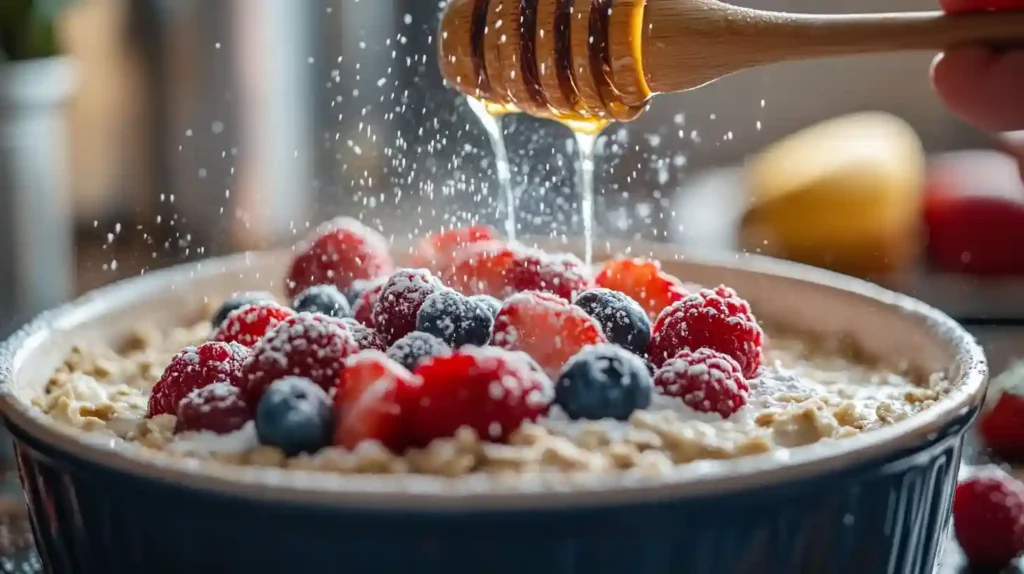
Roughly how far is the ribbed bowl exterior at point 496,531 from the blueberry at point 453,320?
28 centimetres

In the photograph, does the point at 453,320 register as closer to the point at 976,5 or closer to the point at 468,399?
the point at 468,399

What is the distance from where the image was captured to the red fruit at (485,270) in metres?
1.05

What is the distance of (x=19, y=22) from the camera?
5.16 ft

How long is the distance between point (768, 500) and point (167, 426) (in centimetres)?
40

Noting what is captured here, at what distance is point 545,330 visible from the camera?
0.83m

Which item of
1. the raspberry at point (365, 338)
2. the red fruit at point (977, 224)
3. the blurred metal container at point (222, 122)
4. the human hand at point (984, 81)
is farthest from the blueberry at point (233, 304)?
the blurred metal container at point (222, 122)

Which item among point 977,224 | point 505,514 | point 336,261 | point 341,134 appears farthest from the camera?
point 341,134

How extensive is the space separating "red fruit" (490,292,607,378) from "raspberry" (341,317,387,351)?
0.09 meters

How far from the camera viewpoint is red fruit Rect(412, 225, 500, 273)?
116 cm

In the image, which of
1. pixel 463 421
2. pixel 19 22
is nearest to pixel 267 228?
pixel 19 22

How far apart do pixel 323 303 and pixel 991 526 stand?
52 cm

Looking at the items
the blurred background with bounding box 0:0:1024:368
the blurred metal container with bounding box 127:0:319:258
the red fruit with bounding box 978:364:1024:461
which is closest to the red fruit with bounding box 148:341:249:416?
the red fruit with bounding box 978:364:1024:461

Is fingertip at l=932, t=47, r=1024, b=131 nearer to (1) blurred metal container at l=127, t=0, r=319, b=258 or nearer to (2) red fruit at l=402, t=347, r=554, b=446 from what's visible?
(2) red fruit at l=402, t=347, r=554, b=446

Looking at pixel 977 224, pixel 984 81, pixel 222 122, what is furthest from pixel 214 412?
pixel 222 122
